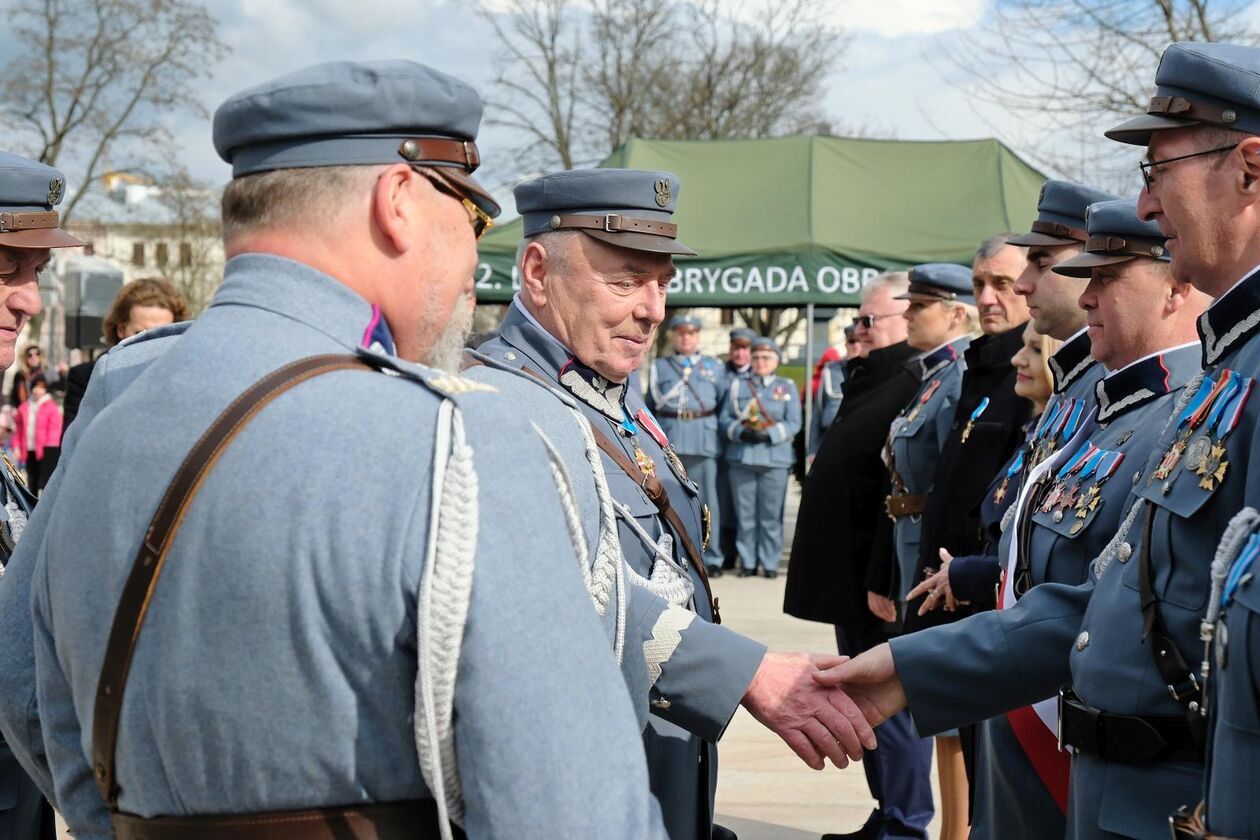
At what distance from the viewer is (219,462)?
1.48 m

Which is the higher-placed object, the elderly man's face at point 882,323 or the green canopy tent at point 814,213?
the green canopy tent at point 814,213

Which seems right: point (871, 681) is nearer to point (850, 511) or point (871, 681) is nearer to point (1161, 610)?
point (1161, 610)

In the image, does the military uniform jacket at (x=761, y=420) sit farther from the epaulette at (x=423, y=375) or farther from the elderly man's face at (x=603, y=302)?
the epaulette at (x=423, y=375)

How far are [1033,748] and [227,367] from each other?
97.9 inches

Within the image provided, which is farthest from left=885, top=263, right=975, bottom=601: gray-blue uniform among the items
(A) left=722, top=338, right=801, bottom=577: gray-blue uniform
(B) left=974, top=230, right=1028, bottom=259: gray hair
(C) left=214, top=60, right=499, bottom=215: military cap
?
(A) left=722, top=338, right=801, bottom=577: gray-blue uniform

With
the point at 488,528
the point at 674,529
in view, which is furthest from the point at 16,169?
the point at 488,528

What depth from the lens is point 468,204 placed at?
1771 mm

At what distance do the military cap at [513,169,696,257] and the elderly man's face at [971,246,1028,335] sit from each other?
2471 mm

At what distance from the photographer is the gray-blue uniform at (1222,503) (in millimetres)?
1992

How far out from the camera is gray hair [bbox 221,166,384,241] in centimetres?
164

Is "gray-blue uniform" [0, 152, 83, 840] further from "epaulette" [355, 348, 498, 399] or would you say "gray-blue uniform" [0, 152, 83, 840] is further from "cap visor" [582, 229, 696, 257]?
"epaulette" [355, 348, 498, 399]

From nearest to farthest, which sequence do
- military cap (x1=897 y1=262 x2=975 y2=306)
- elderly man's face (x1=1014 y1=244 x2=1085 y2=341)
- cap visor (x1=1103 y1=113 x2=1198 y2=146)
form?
cap visor (x1=1103 y1=113 x2=1198 y2=146)
elderly man's face (x1=1014 y1=244 x2=1085 y2=341)
military cap (x1=897 y1=262 x2=975 y2=306)

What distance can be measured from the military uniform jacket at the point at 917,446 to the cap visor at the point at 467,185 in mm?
4251

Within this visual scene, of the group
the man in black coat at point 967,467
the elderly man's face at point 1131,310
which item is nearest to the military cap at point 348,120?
the elderly man's face at point 1131,310
